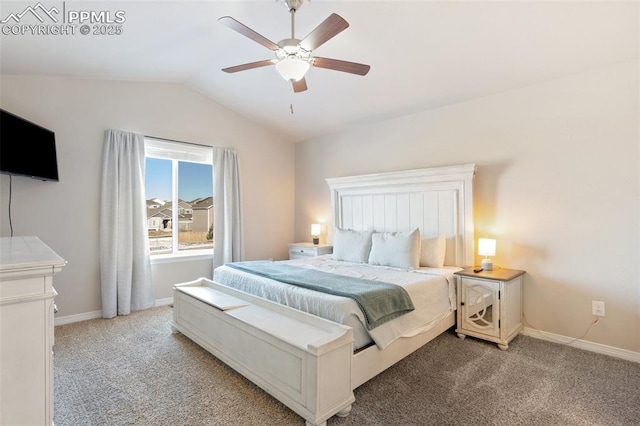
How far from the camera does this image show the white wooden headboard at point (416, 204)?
11.4 feet

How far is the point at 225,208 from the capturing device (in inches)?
183

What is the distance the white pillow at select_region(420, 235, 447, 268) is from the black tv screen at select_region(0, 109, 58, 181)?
409 centimetres

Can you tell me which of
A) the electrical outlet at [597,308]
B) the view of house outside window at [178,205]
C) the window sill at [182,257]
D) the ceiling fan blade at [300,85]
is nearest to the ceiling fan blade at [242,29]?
the ceiling fan blade at [300,85]

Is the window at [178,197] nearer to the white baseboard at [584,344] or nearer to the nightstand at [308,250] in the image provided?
the nightstand at [308,250]

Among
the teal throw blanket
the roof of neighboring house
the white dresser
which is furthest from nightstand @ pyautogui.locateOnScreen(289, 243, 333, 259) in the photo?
the white dresser

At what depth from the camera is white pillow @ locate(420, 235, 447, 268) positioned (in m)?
3.42

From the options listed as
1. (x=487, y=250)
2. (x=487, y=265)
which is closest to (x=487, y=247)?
(x=487, y=250)

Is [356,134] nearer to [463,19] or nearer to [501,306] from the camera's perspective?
[463,19]

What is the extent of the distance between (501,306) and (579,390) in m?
0.78

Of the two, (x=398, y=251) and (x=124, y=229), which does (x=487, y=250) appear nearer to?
(x=398, y=251)

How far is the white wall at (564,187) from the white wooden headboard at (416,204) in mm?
189

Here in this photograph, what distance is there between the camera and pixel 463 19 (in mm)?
2447

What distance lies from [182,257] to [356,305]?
125 inches

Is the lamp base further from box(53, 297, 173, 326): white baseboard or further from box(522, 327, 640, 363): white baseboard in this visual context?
box(53, 297, 173, 326): white baseboard
